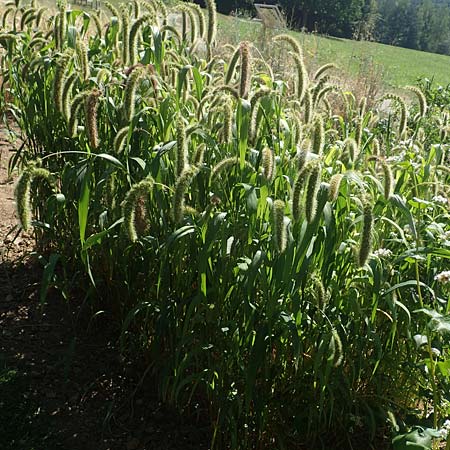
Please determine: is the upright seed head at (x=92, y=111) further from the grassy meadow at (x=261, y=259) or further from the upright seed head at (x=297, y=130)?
the upright seed head at (x=297, y=130)

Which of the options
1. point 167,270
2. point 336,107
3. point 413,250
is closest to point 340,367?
point 413,250

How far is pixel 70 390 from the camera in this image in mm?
3088

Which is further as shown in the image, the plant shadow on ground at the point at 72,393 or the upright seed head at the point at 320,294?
the plant shadow on ground at the point at 72,393

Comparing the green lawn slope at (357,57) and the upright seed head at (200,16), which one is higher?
the upright seed head at (200,16)

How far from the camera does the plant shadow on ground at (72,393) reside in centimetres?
284

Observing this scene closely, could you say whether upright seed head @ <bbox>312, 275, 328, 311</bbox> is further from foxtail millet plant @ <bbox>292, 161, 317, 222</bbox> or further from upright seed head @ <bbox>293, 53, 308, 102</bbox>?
upright seed head @ <bbox>293, 53, 308, 102</bbox>

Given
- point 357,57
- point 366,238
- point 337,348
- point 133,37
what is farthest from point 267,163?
point 357,57

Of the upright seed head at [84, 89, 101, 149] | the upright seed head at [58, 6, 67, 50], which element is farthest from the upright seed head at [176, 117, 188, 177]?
the upright seed head at [58, 6, 67, 50]

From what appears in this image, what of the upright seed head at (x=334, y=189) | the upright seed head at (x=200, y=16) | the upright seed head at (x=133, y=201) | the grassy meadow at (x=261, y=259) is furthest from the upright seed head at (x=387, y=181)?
the upright seed head at (x=200, y=16)

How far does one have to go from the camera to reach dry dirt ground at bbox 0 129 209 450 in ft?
9.33

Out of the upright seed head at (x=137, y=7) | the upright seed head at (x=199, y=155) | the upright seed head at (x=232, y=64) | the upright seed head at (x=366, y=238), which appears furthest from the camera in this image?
the upright seed head at (x=137, y=7)

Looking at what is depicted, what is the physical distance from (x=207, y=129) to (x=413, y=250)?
94 cm

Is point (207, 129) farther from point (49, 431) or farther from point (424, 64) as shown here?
point (424, 64)

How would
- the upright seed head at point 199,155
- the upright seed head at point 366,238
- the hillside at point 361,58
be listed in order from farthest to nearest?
the hillside at point 361,58 < the upright seed head at point 199,155 < the upright seed head at point 366,238
